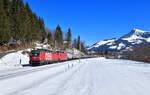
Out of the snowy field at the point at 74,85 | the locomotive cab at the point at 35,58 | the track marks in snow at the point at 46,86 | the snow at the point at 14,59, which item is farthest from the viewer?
the snow at the point at 14,59

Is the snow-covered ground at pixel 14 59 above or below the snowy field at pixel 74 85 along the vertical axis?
above

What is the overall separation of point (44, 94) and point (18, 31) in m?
43.4

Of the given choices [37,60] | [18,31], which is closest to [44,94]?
[37,60]

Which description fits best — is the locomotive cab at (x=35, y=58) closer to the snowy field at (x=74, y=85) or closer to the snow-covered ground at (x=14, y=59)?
the snow-covered ground at (x=14, y=59)

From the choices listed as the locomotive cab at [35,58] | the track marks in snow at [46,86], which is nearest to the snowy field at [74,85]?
the track marks in snow at [46,86]

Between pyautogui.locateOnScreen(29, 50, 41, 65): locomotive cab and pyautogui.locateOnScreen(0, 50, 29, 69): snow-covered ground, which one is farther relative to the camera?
pyautogui.locateOnScreen(0, 50, 29, 69): snow-covered ground

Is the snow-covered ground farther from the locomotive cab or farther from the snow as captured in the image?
the locomotive cab

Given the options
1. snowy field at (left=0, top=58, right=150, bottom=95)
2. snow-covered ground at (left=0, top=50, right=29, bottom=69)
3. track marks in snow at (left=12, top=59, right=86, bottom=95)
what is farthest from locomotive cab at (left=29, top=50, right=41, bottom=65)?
track marks in snow at (left=12, top=59, right=86, bottom=95)

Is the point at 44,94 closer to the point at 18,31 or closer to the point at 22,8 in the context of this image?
the point at 18,31

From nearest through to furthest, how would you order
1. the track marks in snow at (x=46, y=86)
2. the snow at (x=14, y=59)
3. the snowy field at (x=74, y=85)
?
the track marks in snow at (x=46, y=86) → the snowy field at (x=74, y=85) → the snow at (x=14, y=59)

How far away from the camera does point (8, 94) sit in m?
8.21

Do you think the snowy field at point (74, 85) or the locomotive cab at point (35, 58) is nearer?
the snowy field at point (74, 85)

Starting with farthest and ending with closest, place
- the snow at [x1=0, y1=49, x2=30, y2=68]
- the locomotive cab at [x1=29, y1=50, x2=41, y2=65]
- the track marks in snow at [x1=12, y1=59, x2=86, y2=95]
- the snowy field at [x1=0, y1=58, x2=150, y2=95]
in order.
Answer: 1. the snow at [x1=0, y1=49, x2=30, y2=68]
2. the locomotive cab at [x1=29, y1=50, x2=41, y2=65]
3. the snowy field at [x1=0, y1=58, x2=150, y2=95]
4. the track marks in snow at [x1=12, y1=59, x2=86, y2=95]

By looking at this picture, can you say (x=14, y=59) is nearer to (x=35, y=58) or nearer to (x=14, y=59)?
(x=14, y=59)
